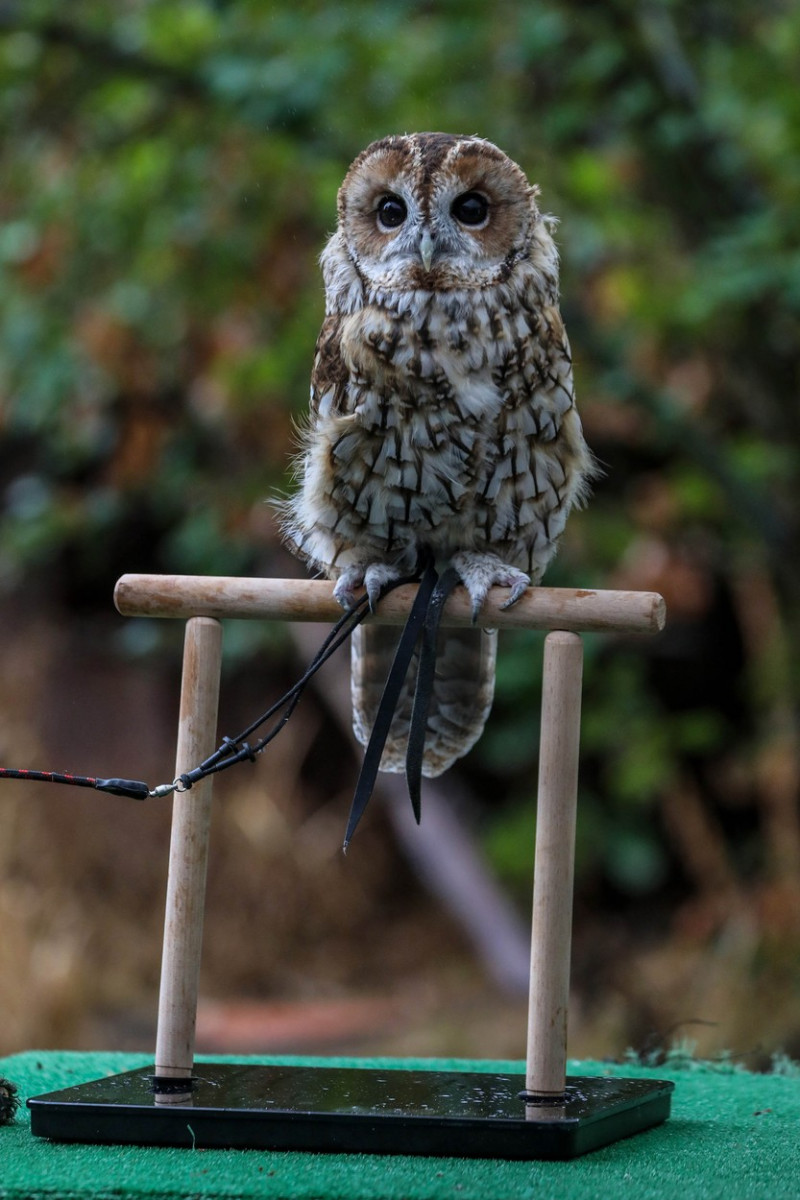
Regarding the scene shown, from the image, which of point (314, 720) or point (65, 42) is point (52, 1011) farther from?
point (65, 42)

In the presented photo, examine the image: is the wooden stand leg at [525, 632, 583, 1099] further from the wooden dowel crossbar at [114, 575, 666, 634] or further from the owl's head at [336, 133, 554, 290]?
the owl's head at [336, 133, 554, 290]

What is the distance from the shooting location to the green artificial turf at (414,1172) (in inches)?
53.5

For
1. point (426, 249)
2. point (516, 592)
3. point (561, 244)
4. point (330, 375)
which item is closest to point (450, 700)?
point (516, 592)

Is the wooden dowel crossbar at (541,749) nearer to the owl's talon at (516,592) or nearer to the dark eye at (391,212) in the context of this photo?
the owl's talon at (516,592)

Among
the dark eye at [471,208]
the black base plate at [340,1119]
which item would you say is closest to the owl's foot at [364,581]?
the dark eye at [471,208]

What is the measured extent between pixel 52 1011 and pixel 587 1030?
1775mm

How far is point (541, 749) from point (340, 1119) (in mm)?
477

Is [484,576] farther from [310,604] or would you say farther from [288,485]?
[288,485]

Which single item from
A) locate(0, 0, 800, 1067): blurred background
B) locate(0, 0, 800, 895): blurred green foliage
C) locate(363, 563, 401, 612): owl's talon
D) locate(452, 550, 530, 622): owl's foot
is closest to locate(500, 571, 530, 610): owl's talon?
locate(452, 550, 530, 622): owl's foot

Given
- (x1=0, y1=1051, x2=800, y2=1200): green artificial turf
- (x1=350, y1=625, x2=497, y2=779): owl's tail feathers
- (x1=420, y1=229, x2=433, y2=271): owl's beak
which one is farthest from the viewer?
(x1=350, y1=625, x2=497, y2=779): owl's tail feathers

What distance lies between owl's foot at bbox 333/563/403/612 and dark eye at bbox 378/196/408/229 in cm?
49

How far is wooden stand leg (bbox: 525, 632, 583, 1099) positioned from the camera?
1.57 metres

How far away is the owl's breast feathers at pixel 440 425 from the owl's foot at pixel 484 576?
8 cm

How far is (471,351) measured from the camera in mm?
1875
